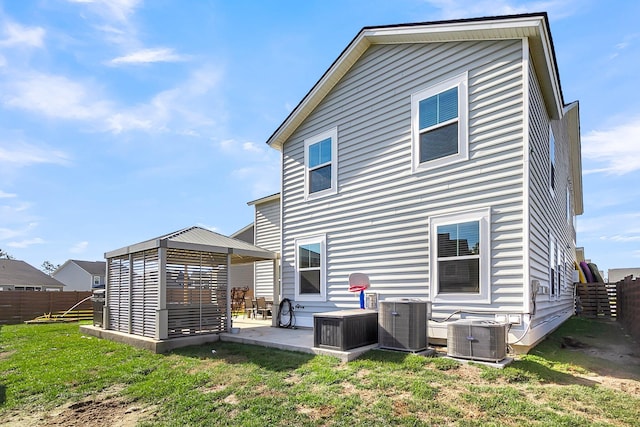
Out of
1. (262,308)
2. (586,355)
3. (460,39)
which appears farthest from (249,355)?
(460,39)

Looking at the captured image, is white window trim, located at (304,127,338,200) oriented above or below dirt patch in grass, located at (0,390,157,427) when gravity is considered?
above

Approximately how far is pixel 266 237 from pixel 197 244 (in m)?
7.29

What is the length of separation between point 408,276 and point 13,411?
6.18 m

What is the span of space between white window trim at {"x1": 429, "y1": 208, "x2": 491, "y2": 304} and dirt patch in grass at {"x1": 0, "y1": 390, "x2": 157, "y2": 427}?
15.5 feet

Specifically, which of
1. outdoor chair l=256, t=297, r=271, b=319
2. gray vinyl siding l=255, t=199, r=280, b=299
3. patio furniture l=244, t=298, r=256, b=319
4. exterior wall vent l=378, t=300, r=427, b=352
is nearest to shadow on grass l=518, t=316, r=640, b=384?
exterior wall vent l=378, t=300, r=427, b=352

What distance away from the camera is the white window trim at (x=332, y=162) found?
9258 millimetres

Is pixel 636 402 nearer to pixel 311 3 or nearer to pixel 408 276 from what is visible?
pixel 408 276

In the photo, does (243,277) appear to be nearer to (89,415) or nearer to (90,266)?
(89,415)

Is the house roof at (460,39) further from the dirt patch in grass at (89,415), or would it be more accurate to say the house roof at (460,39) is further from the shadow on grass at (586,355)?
the dirt patch in grass at (89,415)

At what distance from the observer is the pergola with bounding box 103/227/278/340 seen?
807 centimetres

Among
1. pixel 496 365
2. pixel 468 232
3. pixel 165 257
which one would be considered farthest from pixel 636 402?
pixel 165 257

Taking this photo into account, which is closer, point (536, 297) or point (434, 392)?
point (434, 392)

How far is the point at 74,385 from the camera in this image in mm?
5738

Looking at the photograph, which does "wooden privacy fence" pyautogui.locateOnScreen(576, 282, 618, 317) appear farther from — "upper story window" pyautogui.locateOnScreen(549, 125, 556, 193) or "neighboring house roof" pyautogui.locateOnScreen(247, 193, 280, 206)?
"neighboring house roof" pyautogui.locateOnScreen(247, 193, 280, 206)
